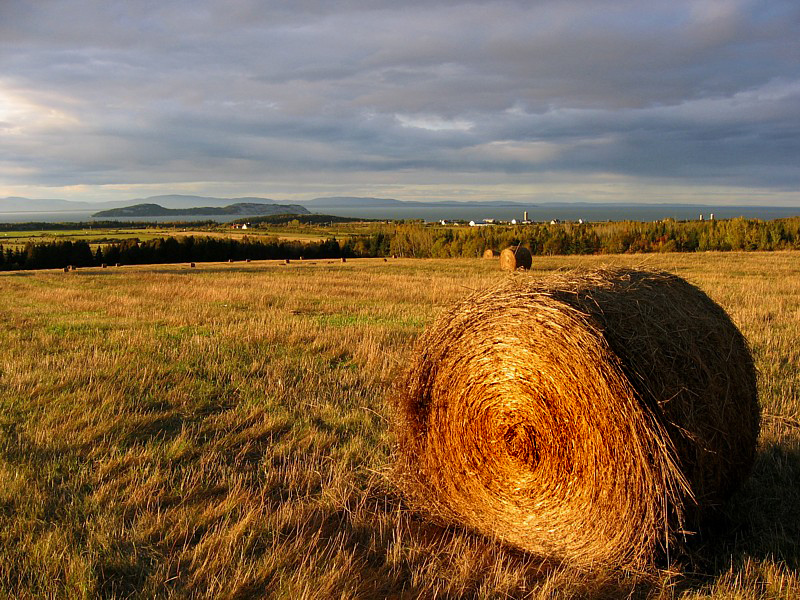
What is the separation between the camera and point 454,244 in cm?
6894

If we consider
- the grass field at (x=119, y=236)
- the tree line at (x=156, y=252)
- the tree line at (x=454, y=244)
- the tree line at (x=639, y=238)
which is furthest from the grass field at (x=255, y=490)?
the grass field at (x=119, y=236)

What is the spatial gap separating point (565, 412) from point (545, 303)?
32.1 inches

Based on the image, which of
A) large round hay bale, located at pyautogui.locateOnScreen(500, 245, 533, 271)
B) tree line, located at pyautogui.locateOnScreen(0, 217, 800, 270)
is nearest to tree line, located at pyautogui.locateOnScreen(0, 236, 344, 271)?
tree line, located at pyautogui.locateOnScreen(0, 217, 800, 270)

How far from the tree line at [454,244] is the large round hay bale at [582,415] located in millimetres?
51905

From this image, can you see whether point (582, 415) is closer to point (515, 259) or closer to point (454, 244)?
point (515, 259)

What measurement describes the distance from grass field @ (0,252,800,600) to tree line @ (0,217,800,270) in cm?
4549

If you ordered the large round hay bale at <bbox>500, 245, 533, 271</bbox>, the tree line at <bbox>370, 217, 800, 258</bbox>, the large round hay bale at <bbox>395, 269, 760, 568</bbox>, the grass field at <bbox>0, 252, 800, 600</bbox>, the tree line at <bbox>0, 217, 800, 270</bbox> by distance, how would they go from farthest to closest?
the tree line at <bbox>0, 217, 800, 270</bbox> → the tree line at <bbox>370, 217, 800, 258</bbox> → the large round hay bale at <bbox>500, 245, 533, 271</bbox> → the large round hay bale at <bbox>395, 269, 760, 568</bbox> → the grass field at <bbox>0, 252, 800, 600</bbox>

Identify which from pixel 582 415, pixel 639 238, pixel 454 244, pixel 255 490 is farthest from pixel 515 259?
pixel 454 244

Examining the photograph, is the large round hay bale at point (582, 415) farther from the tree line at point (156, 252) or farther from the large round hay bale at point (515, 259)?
the tree line at point (156, 252)

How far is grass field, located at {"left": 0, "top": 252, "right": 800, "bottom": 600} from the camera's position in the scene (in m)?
3.95

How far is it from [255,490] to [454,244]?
212 feet

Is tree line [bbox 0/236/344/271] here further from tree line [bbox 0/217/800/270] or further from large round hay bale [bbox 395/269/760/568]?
large round hay bale [bbox 395/269/760/568]

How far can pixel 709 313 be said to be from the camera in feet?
16.7

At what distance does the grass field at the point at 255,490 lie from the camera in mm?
3949
